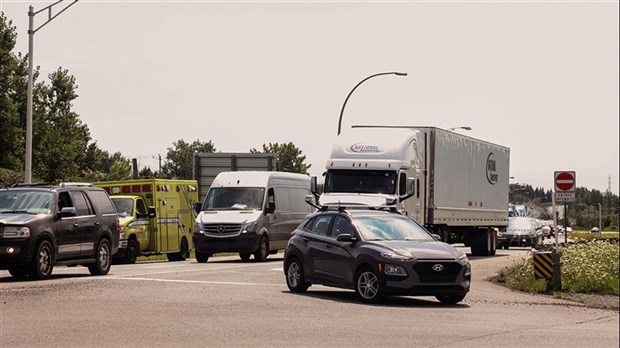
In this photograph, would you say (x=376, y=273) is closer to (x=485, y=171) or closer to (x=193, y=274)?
(x=193, y=274)

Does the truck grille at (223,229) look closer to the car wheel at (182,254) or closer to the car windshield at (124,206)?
the car windshield at (124,206)

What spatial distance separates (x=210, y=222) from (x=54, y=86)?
5661cm

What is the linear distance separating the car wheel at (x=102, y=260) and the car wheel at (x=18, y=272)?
1.40 meters

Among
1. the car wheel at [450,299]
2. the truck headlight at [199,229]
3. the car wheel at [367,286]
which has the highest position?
the truck headlight at [199,229]

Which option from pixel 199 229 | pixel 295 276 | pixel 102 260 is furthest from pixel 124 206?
pixel 295 276

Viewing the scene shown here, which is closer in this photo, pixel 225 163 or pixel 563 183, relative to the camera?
pixel 563 183

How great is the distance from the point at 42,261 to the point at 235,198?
492 inches

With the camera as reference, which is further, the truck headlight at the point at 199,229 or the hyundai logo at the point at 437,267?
the truck headlight at the point at 199,229

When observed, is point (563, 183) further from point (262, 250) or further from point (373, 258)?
point (262, 250)

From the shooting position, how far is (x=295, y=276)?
21.4 metres

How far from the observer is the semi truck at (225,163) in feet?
149

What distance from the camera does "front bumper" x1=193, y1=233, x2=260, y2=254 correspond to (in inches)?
1335

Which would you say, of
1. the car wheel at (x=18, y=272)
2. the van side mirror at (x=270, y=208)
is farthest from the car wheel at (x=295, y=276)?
the van side mirror at (x=270, y=208)

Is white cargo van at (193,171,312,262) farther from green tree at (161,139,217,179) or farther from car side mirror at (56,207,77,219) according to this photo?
green tree at (161,139,217,179)
